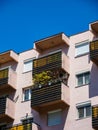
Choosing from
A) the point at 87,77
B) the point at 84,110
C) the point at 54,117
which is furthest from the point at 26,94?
the point at 84,110

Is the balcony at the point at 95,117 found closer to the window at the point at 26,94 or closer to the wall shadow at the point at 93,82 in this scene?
the wall shadow at the point at 93,82

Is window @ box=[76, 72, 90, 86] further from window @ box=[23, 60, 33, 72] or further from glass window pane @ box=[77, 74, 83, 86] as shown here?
window @ box=[23, 60, 33, 72]

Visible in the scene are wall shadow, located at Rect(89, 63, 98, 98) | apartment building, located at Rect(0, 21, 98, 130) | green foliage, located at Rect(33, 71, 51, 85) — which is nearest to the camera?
wall shadow, located at Rect(89, 63, 98, 98)

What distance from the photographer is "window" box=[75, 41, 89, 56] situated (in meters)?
41.7

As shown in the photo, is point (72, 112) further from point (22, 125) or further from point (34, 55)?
point (34, 55)

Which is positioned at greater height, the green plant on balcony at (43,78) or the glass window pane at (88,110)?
the green plant on balcony at (43,78)

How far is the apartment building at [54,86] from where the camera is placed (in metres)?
39.0

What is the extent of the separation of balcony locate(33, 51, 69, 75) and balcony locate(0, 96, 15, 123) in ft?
10.9

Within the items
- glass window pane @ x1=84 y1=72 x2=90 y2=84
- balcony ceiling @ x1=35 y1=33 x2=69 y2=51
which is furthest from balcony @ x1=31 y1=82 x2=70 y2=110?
balcony ceiling @ x1=35 y1=33 x2=69 y2=51

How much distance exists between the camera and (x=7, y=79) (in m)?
43.8

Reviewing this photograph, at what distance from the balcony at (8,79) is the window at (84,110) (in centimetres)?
750

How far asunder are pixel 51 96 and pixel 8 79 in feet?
18.6

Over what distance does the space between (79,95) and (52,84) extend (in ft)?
7.74

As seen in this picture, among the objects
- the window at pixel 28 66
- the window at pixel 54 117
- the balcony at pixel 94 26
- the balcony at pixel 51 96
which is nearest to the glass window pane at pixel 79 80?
the balcony at pixel 51 96
